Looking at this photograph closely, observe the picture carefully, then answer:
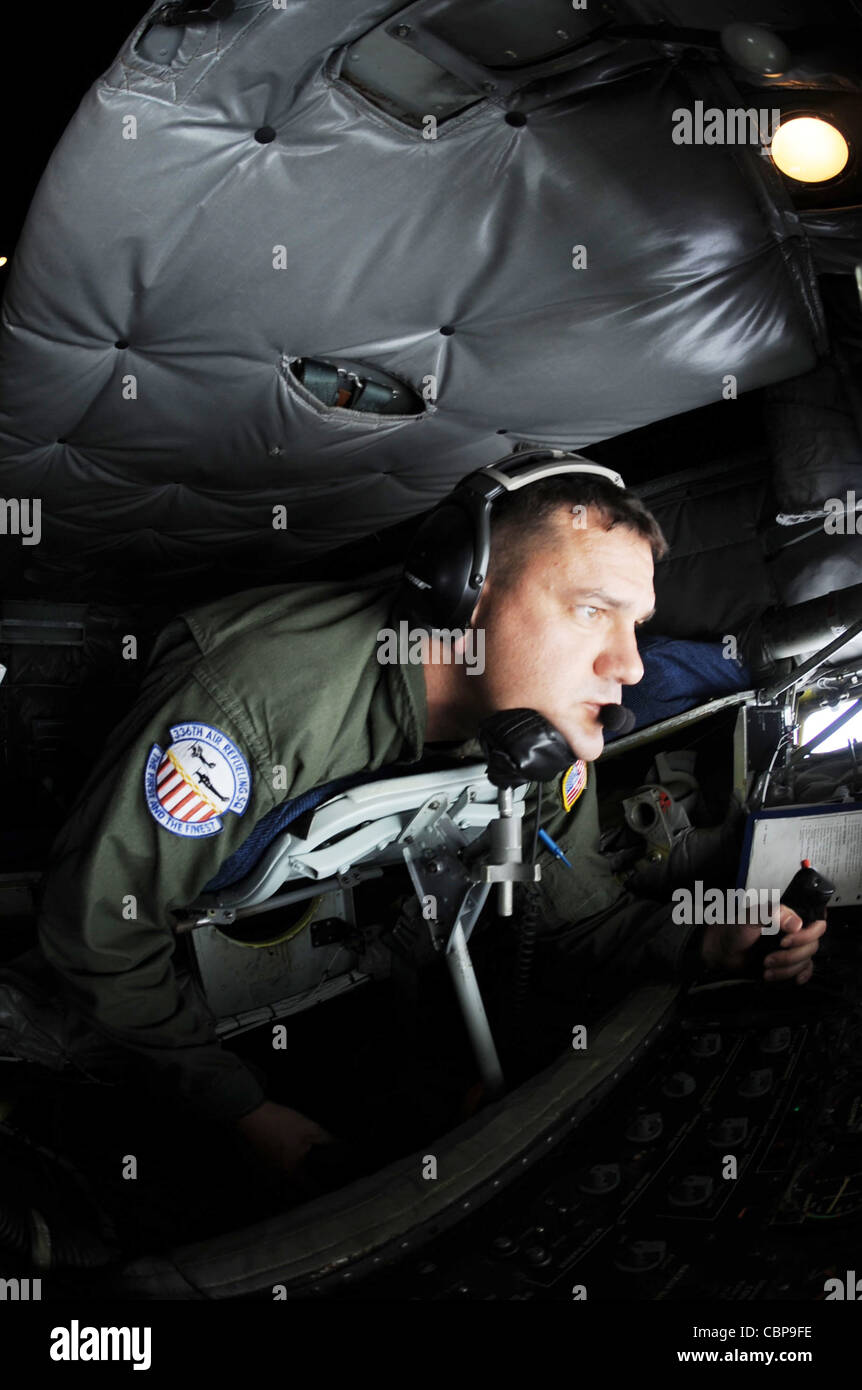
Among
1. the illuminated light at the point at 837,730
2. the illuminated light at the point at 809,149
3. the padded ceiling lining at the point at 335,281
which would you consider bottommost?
the illuminated light at the point at 837,730

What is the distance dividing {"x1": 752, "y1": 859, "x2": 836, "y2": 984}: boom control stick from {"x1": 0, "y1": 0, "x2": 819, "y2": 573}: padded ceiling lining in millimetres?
880

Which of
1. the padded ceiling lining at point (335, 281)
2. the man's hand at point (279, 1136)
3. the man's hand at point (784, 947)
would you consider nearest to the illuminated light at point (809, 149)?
the padded ceiling lining at point (335, 281)

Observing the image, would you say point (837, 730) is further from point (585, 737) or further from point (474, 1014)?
point (474, 1014)

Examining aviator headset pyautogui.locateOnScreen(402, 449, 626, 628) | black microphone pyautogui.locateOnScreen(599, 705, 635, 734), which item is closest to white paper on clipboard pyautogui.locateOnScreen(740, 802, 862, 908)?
black microphone pyautogui.locateOnScreen(599, 705, 635, 734)

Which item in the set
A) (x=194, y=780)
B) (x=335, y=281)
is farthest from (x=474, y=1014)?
(x=335, y=281)

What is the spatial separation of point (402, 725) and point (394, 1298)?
696mm

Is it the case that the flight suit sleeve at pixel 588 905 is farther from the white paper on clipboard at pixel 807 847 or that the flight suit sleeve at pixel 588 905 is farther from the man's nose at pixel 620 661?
the man's nose at pixel 620 661

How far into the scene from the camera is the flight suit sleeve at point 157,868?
1.25 metres

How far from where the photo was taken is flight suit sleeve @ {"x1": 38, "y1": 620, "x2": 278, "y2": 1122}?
1247 mm

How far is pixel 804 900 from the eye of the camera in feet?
4.47

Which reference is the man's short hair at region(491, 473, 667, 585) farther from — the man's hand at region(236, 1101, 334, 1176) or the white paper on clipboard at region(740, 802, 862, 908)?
the man's hand at region(236, 1101, 334, 1176)

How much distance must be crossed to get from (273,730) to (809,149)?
103 centimetres

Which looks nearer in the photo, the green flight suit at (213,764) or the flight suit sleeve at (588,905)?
the green flight suit at (213,764)

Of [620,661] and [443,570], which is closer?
[443,570]
